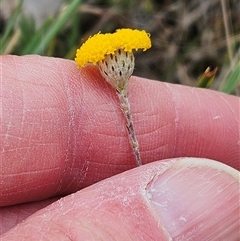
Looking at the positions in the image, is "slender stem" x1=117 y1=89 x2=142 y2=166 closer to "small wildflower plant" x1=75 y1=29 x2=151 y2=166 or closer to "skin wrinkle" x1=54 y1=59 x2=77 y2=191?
"small wildflower plant" x1=75 y1=29 x2=151 y2=166

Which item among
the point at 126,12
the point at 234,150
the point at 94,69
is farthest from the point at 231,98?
the point at 126,12

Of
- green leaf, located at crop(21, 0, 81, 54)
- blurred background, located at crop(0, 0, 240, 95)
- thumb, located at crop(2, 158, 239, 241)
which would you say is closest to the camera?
thumb, located at crop(2, 158, 239, 241)

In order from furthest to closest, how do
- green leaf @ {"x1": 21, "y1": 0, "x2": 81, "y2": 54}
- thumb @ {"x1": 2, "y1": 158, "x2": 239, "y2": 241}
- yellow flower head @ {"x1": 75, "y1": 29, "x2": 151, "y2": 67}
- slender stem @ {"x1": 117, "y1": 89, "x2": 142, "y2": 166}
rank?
green leaf @ {"x1": 21, "y1": 0, "x2": 81, "y2": 54}, slender stem @ {"x1": 117, "y1": 89, "x2": 142, "y2": 166}, yellow flower head @ {"x1": 75, "y1": 29, "x2": 151, "y2": 67}, thumb @ {"x1": 2, "y1": 158, "x2": 239, "y2": 241}

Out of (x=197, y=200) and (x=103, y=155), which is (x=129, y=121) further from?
(x=197, y=200)

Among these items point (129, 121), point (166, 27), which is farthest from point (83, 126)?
point (166, 27)

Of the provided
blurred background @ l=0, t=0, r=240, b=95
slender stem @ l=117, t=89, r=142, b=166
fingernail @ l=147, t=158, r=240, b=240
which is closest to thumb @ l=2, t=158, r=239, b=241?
fingernail @ l=147, t=158, r=240, b=240

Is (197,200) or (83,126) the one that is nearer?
(197,200)
